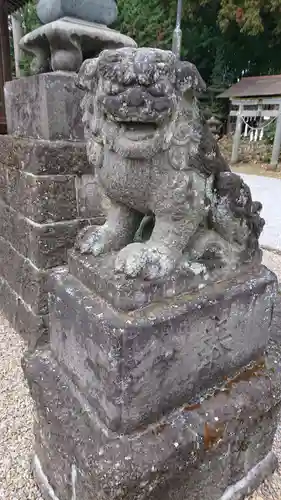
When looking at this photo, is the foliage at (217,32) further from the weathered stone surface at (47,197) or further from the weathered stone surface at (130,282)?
the weathered stone surface at (130,282)

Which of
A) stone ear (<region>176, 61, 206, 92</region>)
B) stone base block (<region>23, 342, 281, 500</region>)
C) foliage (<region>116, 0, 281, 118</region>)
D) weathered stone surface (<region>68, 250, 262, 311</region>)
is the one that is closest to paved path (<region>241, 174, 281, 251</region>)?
stone base block (<region>23, 342, 281, 500</region>)

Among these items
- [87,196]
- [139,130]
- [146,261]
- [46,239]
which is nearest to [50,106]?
[87,196]

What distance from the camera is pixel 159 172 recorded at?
88 centimetres

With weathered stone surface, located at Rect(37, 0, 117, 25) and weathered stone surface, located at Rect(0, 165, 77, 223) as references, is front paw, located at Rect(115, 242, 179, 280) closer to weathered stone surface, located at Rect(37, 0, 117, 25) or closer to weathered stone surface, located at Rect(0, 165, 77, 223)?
weathered stone surface, located at Rect(0, 165, 77, 223)

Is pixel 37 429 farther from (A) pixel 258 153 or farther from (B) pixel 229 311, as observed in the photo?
(A) pixel 258 153

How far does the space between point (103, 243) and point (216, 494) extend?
835 millimetres

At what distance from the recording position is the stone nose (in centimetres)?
74

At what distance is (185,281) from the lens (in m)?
0.93

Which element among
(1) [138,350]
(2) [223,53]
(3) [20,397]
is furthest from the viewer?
(2) [223,53]

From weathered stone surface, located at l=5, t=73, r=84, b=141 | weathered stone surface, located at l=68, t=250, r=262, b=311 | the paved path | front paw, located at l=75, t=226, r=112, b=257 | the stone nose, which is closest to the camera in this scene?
the stone nose

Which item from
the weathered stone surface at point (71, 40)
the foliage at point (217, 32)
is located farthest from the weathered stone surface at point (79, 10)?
the foliage at point (217, 32)

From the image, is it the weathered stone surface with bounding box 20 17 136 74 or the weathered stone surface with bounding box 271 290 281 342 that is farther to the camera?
the weathered stone surface with bounding box 20 17 136 74

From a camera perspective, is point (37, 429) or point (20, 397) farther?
point (20, 397)

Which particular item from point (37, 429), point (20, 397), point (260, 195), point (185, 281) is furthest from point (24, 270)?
point (260, 195)
